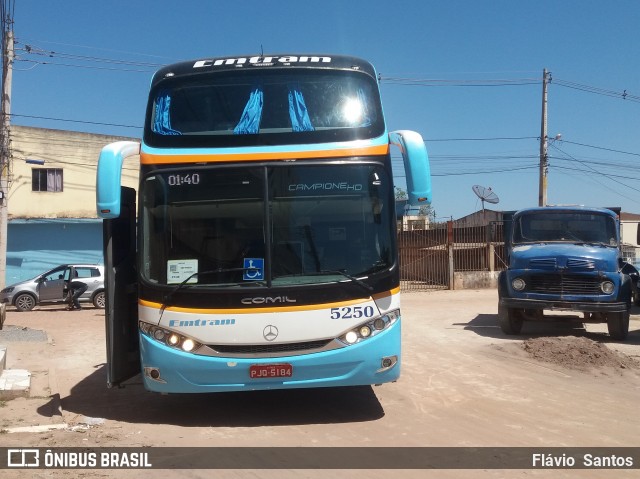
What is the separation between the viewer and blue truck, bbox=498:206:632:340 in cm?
1223

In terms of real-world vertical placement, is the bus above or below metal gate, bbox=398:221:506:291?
above

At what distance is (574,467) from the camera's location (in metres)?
5.46

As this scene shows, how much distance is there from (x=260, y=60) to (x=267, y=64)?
159 millimetres

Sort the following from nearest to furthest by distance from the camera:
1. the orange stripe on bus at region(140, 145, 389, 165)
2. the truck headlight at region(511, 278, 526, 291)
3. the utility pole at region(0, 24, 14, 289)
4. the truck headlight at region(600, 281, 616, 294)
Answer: the orange stripe on bus at region(140, 145, 389, 165) → the truck headlight at region(600, 281, 616, 294) → the truck headlight at region(511, 278, 526, 291) → the utility pole at region(0, 24, 14, 289)

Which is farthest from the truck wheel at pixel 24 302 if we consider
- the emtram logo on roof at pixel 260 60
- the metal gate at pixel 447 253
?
the emtram logo on roof at pixel 260 60

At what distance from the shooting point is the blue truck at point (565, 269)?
12227 millimetres

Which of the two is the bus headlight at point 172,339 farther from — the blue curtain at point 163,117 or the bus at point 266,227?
the blue curtain at point 163,117

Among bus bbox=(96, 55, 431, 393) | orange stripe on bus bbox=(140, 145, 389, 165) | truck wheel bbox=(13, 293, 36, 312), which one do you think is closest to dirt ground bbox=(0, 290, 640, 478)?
bus bbox=(96, 55, 431, 393)

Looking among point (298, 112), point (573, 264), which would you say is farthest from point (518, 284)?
point (298, 112)

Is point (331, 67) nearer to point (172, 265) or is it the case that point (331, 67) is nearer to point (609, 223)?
point (172, 265)

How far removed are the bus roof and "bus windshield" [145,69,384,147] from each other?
7cm

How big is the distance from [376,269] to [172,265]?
204 cm

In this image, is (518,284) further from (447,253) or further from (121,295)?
(447,253)

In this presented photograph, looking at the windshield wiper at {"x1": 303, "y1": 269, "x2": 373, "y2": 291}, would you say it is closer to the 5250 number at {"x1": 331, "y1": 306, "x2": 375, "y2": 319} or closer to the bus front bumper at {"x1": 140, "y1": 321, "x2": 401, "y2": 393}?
the 5250 number at {"x1": 331, "y1": 306, "x2": 375, "y2": 319}
